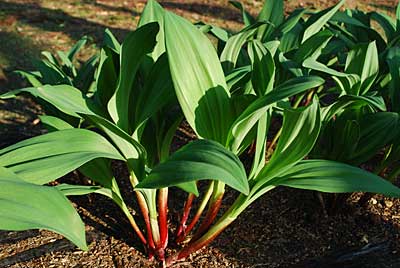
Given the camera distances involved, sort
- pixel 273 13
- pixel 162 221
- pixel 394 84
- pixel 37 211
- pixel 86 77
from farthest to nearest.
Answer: pixel 273 13 → pixel 86 77 → pixel 394 84 → pixel 162 221 → pixel 37 211

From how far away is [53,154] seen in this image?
51.6 inches

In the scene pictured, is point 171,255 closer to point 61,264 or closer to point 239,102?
point 61,264

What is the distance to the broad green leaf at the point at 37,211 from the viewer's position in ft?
3.30

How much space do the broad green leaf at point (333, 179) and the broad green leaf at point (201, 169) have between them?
21 centimetres

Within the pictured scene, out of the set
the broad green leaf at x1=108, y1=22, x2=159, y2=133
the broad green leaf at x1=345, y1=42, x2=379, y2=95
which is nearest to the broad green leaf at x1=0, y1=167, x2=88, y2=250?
the broad green leaf at x1=108, y1=22, x2=159, y2=133

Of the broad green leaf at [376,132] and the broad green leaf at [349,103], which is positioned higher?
the broad green leaf at [349,103]

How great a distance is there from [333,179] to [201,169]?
360mm

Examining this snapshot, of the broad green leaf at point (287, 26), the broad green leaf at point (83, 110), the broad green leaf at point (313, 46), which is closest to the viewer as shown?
the broad green leaf at point (83, 110)

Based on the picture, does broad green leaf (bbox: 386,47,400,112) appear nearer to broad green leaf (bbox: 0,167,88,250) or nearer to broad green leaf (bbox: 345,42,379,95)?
broad green leaf (bbox: 345,42,379,95)

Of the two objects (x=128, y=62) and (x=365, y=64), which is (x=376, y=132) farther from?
(x=128, y=62)

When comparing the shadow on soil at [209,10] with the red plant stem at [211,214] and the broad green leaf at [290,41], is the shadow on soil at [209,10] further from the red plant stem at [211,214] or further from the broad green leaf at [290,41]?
the red plant stem at [211,214]

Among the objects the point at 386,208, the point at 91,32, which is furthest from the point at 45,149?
the point at 91,32

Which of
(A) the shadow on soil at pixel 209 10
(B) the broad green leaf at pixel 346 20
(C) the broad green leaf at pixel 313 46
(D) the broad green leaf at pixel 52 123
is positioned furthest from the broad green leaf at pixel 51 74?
(A) the shadow on soil at pixel 209 10

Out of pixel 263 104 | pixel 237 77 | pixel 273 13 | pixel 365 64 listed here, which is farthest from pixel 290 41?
pixel 263 104
